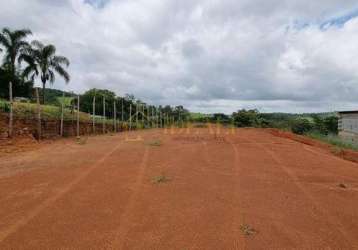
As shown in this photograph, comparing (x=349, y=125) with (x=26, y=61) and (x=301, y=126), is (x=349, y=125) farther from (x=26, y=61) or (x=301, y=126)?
(x=26, y=61)

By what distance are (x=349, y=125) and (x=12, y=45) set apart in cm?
2707

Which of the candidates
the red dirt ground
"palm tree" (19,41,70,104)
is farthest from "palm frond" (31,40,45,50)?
the red dirt ground

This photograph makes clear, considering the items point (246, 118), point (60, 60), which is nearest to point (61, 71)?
point (60, 60)

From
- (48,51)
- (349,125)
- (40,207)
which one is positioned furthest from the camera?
(48,51)

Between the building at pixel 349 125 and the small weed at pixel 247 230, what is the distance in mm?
17068

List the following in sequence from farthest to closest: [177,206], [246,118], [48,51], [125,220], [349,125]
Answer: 1. [246,118]
2. [48,51]
3. [349,125]
4. [177,206]
5. [125,220]

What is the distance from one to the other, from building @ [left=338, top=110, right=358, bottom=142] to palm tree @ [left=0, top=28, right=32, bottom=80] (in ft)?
84.1

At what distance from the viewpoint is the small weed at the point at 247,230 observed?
11.3ft

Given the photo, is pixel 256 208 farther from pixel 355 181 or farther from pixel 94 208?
pixel 355 181

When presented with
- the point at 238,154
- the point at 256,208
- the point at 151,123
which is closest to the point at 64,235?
the point at 256,208

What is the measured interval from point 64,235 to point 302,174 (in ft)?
16.4

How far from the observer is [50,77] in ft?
93.4

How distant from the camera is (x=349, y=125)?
1911cm

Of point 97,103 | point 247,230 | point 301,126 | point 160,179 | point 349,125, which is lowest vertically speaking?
point 247,230
